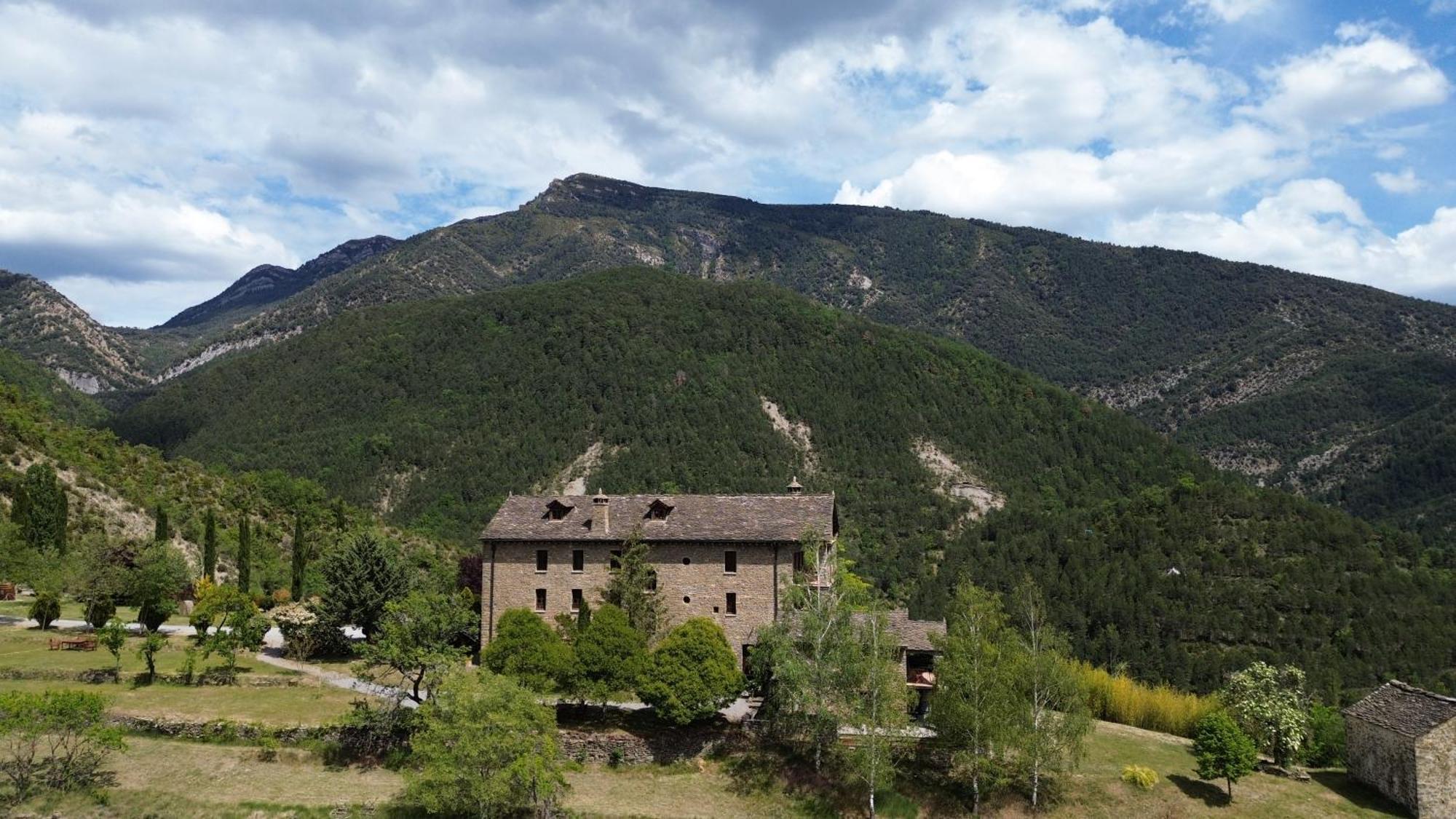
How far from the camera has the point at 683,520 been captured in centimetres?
5150

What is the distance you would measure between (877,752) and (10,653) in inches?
1604

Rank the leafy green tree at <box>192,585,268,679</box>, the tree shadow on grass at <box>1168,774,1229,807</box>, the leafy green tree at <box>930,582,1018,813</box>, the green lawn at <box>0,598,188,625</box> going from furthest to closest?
the green lawn at <box>0,598,188,625</box> < the leafy green tree at <box>192,585,268,679</box> < the tree shadow on grass at <box>1168,774,1229,807</box> < the leafy green tree at <box>930,582,1018,813</box>

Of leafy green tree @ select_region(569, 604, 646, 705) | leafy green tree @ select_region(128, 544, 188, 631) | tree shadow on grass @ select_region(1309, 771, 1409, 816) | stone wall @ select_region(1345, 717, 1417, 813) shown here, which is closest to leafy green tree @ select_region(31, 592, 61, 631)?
leafy green tree @ select_region(128, 544, 188, 631)

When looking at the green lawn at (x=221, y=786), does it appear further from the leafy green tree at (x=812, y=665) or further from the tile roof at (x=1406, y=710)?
the tile roof at (x=1406, y=710)

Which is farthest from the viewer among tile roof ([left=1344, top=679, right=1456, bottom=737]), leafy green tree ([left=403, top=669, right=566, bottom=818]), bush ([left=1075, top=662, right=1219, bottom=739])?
bush ([left=1075, top=662, right=1219, bottom=739])

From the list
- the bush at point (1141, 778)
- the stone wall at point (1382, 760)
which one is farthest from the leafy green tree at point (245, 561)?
the stone wall at point (1382, 760)

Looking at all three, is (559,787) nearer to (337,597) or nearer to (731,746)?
(731,746)

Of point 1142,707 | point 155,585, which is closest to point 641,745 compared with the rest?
point 1142,707

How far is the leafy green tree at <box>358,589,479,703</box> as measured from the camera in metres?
40.2

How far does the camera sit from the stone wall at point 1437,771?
3791cm

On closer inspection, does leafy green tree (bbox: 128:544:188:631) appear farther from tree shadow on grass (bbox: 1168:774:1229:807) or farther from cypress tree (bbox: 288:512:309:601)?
tree shadow on grass (bbox: 1168:774:1229:807)

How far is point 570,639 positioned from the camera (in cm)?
4756

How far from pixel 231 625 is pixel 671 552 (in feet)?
77.0

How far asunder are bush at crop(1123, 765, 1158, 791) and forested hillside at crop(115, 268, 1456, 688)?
56981 mm
